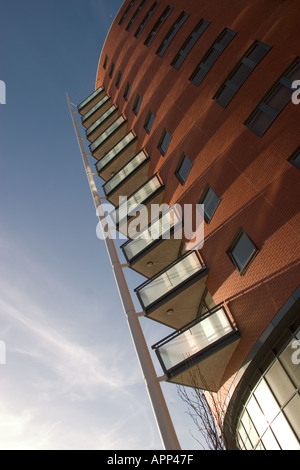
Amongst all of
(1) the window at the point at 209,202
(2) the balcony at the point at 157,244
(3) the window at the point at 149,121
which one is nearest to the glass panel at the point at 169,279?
(1) the window at the point at 209,202

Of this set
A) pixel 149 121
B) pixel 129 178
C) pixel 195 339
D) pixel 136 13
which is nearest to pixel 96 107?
pixel 136 13

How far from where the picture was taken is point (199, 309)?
50.2ft

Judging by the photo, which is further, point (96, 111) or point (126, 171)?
point (96, 111)

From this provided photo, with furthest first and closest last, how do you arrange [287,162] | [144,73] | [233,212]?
[144,73], [233,212], [287,162]

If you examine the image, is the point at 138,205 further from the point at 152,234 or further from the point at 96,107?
the point at 96,107

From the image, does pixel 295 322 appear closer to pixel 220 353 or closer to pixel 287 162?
pixel 220 353

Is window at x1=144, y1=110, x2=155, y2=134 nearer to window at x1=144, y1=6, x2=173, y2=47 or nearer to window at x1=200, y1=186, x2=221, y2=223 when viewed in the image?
window at x1=144, y1=6, x2=173, y2=47

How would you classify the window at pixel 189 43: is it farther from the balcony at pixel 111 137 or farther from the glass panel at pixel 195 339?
the glass panel at pixel 195 339

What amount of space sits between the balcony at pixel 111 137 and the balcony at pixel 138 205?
8.78m

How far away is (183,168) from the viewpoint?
16.9 meters

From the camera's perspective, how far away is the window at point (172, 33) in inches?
796

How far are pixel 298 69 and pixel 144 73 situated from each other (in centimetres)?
1344

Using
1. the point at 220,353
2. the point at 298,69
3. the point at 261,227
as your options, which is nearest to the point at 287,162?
the point at 261,227

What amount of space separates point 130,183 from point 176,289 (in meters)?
9.88
